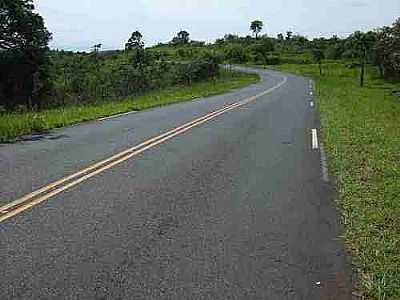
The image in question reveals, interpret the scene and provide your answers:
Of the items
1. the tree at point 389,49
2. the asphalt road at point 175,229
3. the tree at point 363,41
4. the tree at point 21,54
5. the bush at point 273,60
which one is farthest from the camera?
the bush at point 273,60

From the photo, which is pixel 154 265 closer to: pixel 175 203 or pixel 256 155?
pixel 175 203

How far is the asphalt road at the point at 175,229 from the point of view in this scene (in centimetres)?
453

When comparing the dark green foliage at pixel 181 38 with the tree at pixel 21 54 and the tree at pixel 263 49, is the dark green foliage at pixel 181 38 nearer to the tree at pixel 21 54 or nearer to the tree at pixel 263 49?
the tree at pixel 263 49

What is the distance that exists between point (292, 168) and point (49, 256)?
5.72 metres

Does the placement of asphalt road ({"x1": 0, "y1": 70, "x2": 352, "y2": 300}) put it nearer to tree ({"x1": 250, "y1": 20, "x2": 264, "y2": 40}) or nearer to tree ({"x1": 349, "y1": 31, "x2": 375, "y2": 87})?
tree ({"x1": 349, "y1": 31, "x2": 375, "y2": 87})

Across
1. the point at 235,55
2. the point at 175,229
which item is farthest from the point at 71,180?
the point at 235,55

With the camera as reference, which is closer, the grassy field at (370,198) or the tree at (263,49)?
the grassy field at (370,198)

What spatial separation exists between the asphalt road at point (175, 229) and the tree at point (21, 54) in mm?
27927

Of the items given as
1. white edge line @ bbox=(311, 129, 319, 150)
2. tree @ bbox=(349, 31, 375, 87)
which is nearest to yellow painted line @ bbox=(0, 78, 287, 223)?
white edge line @ bbox=(311, 129, 319, 150)

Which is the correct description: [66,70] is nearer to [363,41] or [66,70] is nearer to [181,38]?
[363,41]

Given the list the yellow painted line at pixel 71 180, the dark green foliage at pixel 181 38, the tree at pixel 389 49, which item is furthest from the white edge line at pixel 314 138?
the dark green foliage at pixel 181 38

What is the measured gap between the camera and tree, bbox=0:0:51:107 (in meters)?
37.6

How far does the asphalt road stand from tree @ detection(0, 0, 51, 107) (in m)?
27.9

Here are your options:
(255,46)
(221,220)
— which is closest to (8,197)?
(221,220)
